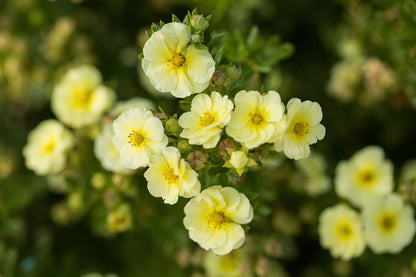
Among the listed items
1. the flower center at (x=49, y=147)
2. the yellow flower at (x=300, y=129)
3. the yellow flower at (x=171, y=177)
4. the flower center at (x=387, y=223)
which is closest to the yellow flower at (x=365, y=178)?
the flower center at (x=387, y=223)

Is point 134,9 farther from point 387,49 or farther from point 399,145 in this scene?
point 399,145

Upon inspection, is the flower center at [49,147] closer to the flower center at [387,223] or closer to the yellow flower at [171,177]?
the yellow flower at [171,177]

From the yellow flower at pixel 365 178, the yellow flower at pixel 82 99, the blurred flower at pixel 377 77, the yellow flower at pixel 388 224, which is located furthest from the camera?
the blurred flower at pixel 377 77

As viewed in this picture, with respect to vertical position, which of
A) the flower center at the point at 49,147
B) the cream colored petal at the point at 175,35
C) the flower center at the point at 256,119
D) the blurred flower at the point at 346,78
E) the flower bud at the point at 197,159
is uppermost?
the cream colored petal at the point at 175,35

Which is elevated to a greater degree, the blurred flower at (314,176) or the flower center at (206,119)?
the flower center at (206,119)

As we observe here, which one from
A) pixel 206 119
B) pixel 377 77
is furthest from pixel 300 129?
pixel 377 77

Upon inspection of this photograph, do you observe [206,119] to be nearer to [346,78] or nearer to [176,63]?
[176,63]

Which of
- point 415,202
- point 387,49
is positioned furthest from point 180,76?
point 387,49
